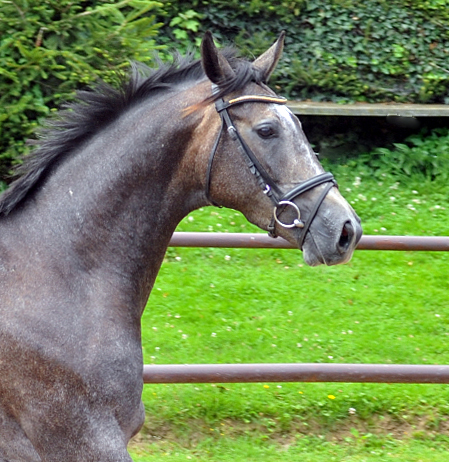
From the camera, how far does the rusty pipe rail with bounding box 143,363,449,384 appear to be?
13.6 ft

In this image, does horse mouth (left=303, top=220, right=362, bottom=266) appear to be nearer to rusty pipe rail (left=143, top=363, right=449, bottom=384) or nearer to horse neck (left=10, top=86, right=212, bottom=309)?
horse neck (left=10, top=86, right=212, bottom=309)

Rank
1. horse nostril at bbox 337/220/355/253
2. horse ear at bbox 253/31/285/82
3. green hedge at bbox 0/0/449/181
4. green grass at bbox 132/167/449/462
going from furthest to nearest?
green hedge at bbox 0/0/449/181
green grass at bbox 132/167/449/462
horse ear at bbox 253/31/285/82
horse nostril at bbox 337/220/355/253

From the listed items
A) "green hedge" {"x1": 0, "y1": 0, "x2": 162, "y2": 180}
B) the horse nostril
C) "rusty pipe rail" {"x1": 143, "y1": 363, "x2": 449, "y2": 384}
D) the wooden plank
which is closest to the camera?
the horse nostril

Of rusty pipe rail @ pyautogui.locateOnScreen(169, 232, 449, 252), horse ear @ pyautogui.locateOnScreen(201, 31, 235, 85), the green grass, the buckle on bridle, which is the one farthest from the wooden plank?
the buckle on bridle

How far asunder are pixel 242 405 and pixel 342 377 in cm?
69

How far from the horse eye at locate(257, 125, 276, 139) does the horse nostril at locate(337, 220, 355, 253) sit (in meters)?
0.41

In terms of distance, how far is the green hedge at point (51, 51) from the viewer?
5582 mm

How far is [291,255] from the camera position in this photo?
617 cm

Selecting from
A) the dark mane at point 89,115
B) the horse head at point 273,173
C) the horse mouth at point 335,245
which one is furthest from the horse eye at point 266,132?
the horse mouth at point 335,245

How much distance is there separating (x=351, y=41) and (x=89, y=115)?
18.6ft

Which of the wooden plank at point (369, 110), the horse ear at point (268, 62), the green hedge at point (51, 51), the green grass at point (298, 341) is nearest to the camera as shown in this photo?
the horse ear at point (268, 62)

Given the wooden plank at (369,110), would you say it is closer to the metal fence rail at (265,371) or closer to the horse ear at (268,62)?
the metal fence rail at (265,371)

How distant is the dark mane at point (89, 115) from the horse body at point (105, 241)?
11mm

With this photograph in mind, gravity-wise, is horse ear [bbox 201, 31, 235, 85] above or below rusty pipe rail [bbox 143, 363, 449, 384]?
above
